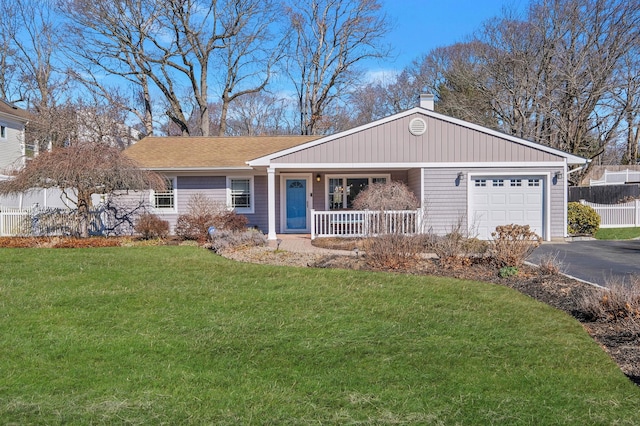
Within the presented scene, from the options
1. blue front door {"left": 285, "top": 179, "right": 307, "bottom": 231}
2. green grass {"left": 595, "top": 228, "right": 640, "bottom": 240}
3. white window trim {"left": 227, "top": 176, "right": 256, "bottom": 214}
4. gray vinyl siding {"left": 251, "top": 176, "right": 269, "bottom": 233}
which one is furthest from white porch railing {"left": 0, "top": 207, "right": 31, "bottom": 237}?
green grass {"left": 595, "top": 228, "right": 640, "bottom": 240}

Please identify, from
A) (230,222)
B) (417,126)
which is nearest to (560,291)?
(417,126)

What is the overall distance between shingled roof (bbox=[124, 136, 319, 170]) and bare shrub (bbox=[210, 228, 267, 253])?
3850mm

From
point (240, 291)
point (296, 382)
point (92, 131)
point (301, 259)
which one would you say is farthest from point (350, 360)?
point (92, 131)

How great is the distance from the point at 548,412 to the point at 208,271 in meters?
6.51

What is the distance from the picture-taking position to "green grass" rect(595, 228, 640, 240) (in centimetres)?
1574

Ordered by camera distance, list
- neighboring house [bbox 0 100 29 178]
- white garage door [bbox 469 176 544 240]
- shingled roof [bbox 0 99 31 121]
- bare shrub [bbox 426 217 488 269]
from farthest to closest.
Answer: shingled roof [bbox 0 99 31 121] < neighboring house [bbox 0 100 29 178] < white garage door [bbox 469 176 544 240] < bare shrub [bbox 426 217 488 269]

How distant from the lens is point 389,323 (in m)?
5.46

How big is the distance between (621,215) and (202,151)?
1697 cm

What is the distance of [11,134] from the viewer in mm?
24969

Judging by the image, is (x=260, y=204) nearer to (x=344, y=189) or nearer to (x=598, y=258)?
(x=344, y=189)

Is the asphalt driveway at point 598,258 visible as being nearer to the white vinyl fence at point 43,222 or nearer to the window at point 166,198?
the window at point 166,198

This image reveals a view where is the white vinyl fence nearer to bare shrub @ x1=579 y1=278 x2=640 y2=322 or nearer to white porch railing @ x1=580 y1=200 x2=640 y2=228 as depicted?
bare shrub @ x1=579 y1=278 x2=640 y2=322

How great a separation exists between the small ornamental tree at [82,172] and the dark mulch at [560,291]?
6762 millimetres

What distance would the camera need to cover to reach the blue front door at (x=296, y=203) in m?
17.0
